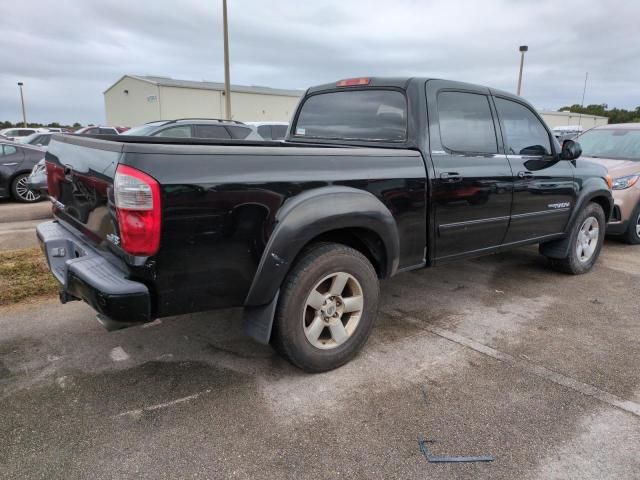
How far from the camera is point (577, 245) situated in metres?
5.15

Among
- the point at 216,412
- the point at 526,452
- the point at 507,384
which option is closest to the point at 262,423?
the point at 216,412

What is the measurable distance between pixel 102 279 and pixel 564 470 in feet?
7.92

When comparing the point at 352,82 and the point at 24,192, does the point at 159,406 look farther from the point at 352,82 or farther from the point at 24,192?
the point at 24,192

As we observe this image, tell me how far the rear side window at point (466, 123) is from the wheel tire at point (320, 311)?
1307 millimetres

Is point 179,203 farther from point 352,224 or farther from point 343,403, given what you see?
point 343,403

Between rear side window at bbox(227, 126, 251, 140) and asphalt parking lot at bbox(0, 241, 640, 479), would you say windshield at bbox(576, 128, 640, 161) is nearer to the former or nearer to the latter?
asphalt parking lot at bbox(0, 241, 640, 479)

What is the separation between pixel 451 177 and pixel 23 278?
164 inches

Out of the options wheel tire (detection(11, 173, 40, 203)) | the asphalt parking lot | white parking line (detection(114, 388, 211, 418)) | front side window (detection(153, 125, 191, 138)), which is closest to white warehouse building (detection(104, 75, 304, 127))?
wheel tire (detection(11, 173, 40, 203))

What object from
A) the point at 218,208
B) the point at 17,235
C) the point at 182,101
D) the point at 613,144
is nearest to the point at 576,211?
the point at 613,144

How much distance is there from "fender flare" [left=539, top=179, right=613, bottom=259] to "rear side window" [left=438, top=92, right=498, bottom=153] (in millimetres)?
1544

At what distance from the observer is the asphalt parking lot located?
225 centimetres

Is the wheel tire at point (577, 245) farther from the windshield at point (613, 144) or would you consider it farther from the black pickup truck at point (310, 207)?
the windshield at point (613, 144)

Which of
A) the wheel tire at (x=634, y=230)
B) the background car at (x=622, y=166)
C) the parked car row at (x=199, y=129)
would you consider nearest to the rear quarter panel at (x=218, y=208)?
the background car at (x=622, y=166)

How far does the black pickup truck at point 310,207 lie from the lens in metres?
2.29
